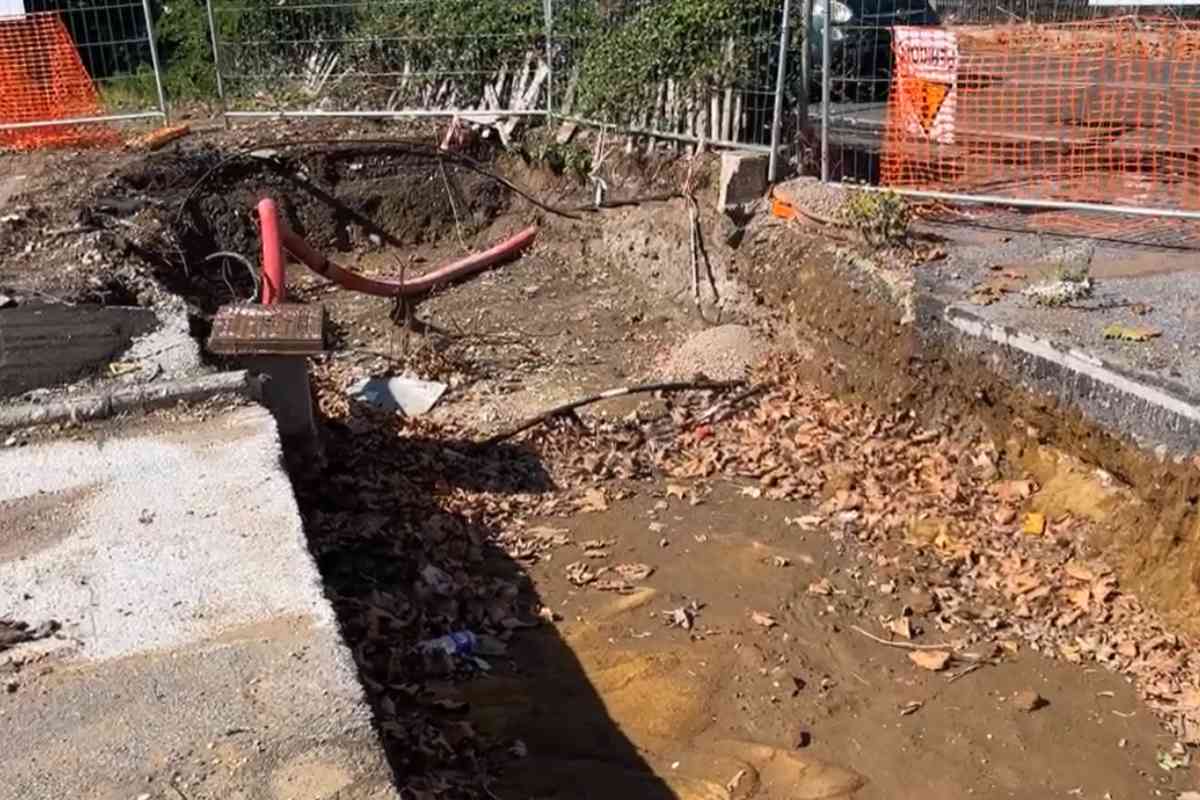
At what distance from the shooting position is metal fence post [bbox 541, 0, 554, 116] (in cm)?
1102

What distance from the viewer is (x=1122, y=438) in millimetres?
5543

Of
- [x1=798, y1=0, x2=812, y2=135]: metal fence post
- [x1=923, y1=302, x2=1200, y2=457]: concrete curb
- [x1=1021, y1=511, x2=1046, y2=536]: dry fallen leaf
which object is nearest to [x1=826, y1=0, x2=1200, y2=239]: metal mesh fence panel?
[x1=798, y1=0, x2=812, y2=135]: metal fence post

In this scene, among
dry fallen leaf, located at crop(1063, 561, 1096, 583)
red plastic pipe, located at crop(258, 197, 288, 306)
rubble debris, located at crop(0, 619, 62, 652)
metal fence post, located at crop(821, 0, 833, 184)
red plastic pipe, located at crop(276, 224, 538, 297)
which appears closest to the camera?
rubble debris, located at crop(0, 619, 62, 652)

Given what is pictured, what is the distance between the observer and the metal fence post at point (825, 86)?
8.15 meters

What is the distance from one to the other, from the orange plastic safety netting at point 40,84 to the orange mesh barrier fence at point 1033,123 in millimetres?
8015

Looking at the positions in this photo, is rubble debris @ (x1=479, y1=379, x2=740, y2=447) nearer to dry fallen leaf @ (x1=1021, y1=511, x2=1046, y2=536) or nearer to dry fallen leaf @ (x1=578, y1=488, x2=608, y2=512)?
dry fallen leaf @ (x1=578, y1=488, x2=608, y2=512)

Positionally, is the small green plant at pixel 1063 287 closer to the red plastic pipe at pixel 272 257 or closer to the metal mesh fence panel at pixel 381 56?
the red plastic pipe at pixel 272 257

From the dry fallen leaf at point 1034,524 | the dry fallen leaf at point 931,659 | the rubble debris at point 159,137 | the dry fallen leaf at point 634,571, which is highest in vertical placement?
the rubble debris at point 159,137

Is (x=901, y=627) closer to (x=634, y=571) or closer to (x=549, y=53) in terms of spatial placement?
(x=634, y=571)

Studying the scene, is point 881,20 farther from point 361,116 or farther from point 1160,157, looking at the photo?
point 361,116

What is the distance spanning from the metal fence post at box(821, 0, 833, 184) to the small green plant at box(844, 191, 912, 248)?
905mm

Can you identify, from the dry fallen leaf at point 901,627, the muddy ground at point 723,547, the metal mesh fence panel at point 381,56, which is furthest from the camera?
the metal mesh fence panel at point 381,56

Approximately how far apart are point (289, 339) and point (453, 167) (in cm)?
586

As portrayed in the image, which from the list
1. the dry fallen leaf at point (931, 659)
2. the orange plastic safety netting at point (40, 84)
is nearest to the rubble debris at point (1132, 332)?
the dry fallen leaf at point (931, 659)
